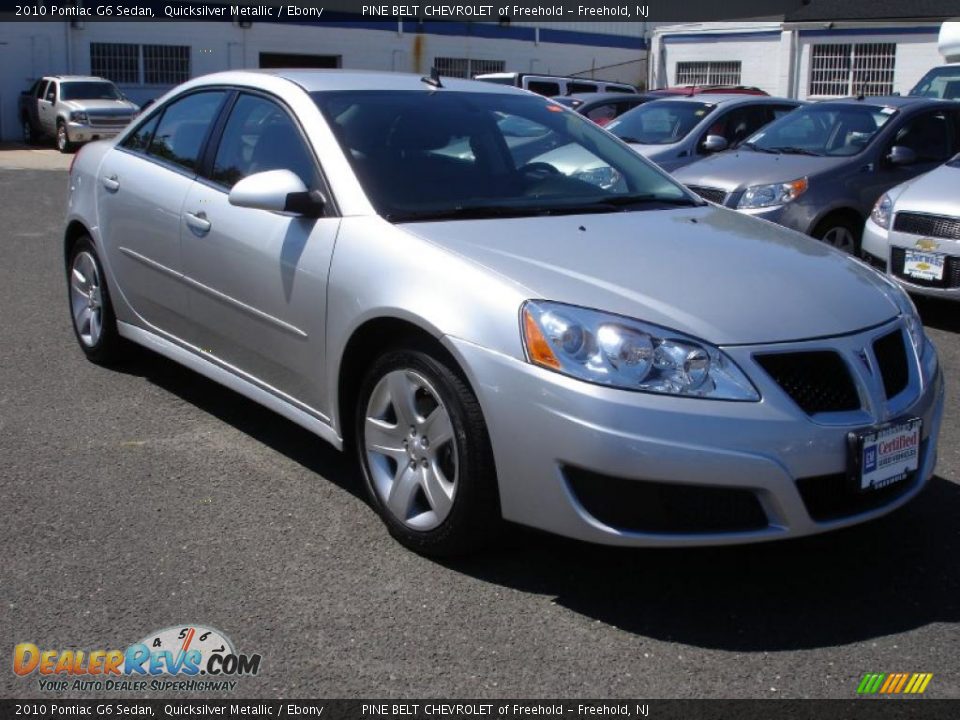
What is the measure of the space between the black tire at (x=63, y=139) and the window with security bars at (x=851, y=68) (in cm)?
1803

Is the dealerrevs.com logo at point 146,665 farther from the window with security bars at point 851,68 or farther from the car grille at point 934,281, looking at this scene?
the window with security bars at point 851,68

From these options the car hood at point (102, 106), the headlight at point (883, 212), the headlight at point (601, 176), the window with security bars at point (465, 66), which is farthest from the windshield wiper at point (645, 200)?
the window with security bars at point (465, 66)

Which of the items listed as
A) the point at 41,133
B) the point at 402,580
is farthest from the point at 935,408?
the point at 41,133

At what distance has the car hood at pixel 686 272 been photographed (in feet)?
11.7

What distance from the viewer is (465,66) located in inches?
1443

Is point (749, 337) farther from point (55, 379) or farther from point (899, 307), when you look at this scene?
point (55, 379)

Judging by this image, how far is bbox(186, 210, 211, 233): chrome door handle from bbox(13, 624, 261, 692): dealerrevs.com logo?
1984 millimetres

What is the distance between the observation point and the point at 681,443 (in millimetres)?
3299

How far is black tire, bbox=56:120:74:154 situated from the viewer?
25016mm

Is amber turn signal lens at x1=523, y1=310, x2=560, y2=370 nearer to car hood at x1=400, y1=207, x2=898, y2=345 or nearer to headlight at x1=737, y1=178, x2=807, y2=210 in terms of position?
car hood at x1=400, y1=207, x2=898, y2=345

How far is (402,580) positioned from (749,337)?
4.34 feet

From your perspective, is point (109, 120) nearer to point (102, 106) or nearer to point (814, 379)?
point (102, 106)

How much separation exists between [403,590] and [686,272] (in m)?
1.36

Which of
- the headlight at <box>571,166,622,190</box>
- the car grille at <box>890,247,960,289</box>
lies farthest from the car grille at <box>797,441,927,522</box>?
the car grille at <box>890,247,960,289</box>
